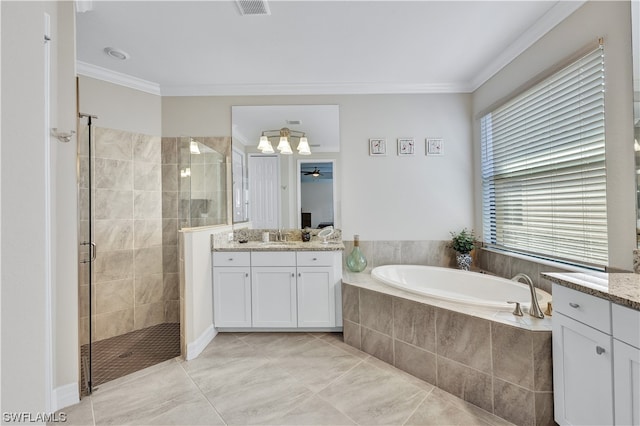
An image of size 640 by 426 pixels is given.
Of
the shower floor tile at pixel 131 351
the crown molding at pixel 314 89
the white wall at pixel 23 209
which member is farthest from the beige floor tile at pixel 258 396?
the crown molding at pixel 314 89

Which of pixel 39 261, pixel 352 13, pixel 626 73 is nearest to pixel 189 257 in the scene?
pixel 39 261

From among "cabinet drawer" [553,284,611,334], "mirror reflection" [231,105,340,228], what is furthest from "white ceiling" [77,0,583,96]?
"cabinet drawer" [553,284,611,334]

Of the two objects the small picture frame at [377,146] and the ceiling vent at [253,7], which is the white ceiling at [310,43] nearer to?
the ceiling vent at [253,7]

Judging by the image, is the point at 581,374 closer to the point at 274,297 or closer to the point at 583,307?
the point at 583,307

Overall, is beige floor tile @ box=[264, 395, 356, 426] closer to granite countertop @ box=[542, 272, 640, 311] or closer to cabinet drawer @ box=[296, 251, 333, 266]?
cabinet drawer @ box=[296, 251, 333, 266]

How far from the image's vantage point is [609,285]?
4.11ft

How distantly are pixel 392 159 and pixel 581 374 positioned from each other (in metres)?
2.35

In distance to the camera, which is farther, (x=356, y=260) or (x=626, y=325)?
(x=356, y=260)

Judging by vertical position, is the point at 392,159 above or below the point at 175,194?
above

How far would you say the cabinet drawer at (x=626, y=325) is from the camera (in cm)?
103

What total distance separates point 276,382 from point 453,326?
Answer: 4.22ft

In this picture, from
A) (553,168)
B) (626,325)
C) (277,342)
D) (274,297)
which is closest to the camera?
(626,325)

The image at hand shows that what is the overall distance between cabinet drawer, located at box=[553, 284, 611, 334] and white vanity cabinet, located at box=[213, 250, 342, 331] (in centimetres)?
164

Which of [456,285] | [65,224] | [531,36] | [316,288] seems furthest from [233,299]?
[531,36]
